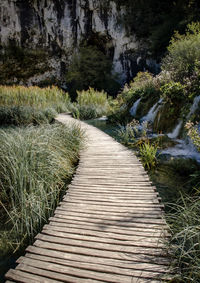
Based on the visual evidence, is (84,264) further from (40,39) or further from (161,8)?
(40,39)

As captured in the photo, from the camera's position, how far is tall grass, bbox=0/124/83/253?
2.22 metres

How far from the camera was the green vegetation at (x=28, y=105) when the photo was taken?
7.32 metres

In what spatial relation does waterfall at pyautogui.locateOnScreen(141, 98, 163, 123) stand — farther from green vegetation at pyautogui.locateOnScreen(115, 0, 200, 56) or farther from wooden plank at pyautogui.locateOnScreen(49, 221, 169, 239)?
green vegetation at pyautogui.locateOnScreen(115, 0, 200, 56)

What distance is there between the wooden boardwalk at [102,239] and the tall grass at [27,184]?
286mm

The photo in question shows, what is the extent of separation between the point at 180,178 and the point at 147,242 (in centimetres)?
185

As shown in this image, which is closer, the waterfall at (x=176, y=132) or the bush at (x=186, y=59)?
the waterfall at (x=176, y=132)

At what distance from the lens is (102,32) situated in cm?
1750

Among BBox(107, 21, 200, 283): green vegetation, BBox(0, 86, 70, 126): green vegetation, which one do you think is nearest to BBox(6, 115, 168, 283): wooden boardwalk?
Answer: BBox(107, 21, 200, 283): green vegetation

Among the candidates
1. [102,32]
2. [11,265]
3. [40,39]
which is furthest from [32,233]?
[40,39]

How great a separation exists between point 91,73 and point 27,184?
1507cm

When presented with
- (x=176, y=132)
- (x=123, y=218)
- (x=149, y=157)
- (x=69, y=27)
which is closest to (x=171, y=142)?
(x=176, y=132)

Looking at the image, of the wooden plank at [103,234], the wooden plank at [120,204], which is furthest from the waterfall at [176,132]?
the wooden plank at [103,234]

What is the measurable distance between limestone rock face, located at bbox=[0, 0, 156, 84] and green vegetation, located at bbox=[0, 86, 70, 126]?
9.12m

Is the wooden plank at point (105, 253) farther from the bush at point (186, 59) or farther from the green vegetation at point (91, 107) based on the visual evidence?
the green vegetation at point (91, 107)
